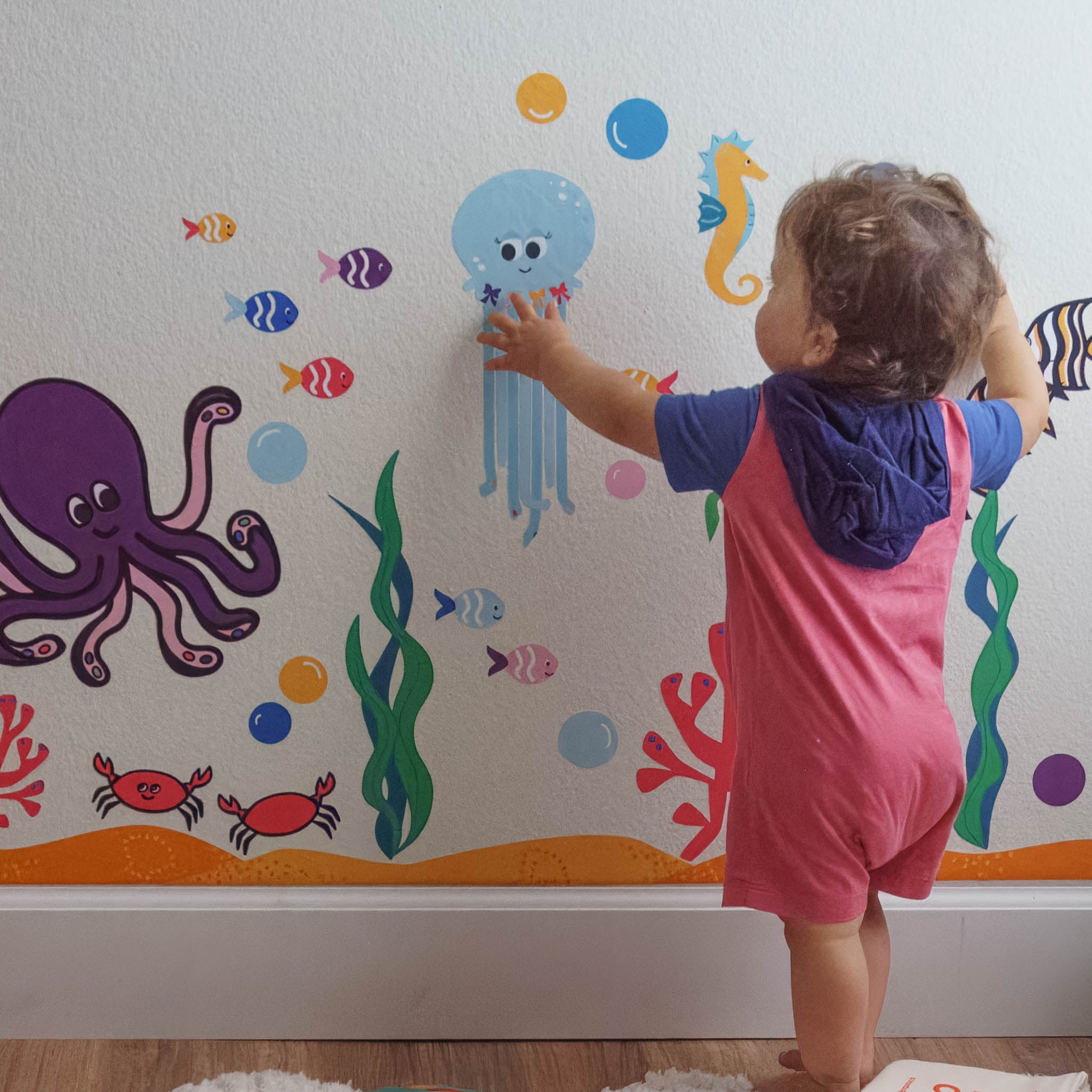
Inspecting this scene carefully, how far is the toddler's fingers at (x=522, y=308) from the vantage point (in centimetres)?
99

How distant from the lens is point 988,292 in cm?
86

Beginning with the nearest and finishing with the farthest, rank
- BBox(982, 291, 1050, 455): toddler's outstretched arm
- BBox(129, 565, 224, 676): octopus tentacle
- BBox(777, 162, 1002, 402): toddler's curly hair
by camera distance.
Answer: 1. BBox(777, 162, 1002, 402): toddler's curly hair
2. BBox(982, 291, 1050, 455): toddler's outstretched arm
3. BBox(129, 565, 224, 676): octopus tentacle

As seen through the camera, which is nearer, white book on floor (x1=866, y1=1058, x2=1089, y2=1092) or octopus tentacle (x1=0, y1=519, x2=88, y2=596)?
white book on floor (x1=866, y1=1058, x2=1089, y2=1092)

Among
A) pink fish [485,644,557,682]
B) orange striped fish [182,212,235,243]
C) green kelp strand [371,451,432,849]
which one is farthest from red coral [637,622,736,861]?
orange striped fish [182,212,235,243]

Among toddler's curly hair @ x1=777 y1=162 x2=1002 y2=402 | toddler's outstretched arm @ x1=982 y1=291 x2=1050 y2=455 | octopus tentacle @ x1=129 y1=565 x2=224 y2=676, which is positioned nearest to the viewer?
toddler's curly hair @ x1=777 y1=162 x2=1002 y2=402

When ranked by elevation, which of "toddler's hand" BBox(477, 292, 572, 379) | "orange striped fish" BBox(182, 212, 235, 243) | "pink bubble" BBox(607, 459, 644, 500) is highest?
"orange striped fish" BBox(182, 212, 235, 243)

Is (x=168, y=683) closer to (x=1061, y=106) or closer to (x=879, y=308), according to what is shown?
(x=879, y=308)

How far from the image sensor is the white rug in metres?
1.04

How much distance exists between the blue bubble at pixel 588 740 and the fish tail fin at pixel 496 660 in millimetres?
99

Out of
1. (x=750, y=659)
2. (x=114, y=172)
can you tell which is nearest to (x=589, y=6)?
(x=114, y=172)

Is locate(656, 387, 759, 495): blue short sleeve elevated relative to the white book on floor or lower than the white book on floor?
elevated

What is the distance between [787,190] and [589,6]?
280 mm

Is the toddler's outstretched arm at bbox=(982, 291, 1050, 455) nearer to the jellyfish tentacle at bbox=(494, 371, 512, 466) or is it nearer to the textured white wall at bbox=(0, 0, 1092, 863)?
the textured white wall at bbox=(0, 0, 1092, 863)

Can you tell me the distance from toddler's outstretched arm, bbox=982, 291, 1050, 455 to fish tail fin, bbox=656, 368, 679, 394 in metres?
0.31
